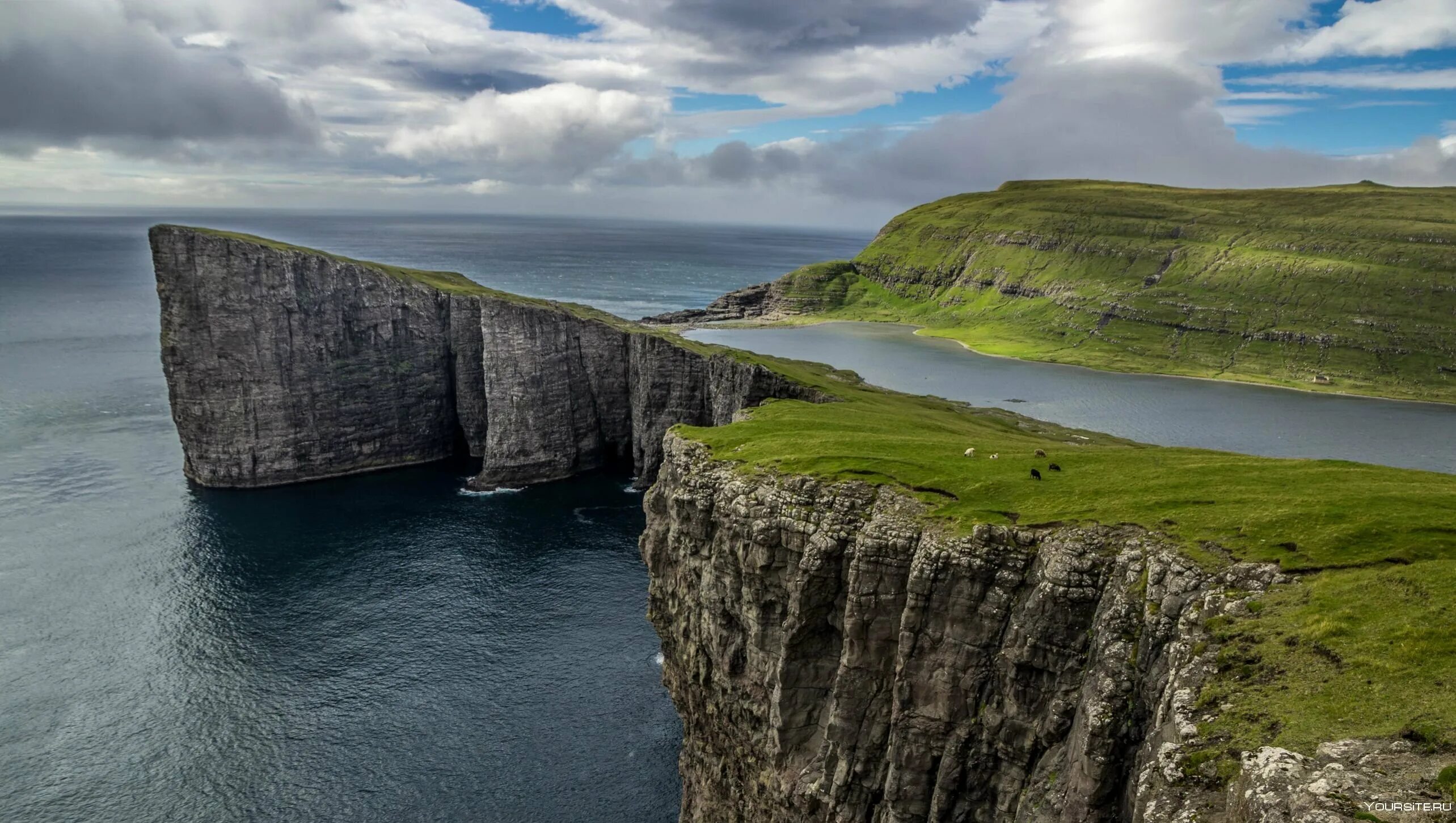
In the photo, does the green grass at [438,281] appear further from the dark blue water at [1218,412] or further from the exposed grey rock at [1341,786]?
the exposed grey rock at [1341,786]

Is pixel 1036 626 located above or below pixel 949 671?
above

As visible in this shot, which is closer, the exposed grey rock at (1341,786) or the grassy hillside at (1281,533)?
Result: the exposed grey rock at (1341,786)

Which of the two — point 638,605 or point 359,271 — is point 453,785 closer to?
point 638,605

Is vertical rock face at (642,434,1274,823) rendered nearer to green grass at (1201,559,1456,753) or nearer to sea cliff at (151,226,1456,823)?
sea cliff at (151,226,1456,823)

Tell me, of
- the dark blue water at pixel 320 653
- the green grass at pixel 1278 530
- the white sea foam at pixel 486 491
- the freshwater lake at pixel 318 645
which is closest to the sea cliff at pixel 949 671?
the green grass at pixel 1278 530

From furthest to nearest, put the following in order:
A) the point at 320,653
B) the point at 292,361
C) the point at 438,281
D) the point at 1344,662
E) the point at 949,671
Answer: the point at 438,281, the point at 292,361, the point at 320,653, the point at 949,671, the point at 1344,662

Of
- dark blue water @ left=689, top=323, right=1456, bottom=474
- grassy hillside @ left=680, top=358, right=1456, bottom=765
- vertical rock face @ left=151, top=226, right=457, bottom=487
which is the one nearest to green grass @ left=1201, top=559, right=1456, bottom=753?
grassy hillside @ left=680, top=358, right=1456, bottom=765

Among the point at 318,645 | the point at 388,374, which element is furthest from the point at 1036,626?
the point at 388,374

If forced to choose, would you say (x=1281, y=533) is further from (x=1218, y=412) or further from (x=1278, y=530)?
(x=1218, y=412)
